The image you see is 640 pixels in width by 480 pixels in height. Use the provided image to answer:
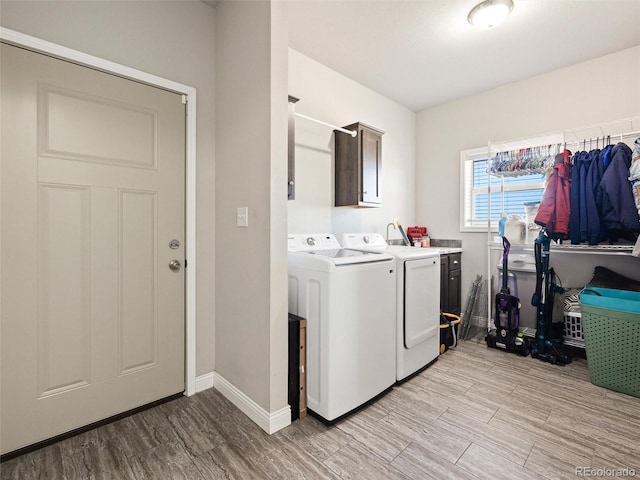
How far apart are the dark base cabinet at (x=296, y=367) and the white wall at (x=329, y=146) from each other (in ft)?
3.64

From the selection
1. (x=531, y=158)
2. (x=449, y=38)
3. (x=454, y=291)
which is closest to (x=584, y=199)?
(x=531, y=158)

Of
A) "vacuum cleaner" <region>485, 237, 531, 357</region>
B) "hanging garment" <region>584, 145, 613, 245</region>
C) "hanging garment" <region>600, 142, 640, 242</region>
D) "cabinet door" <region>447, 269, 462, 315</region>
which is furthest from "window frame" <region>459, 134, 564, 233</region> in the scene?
"hanging garment" <region>600, 142, 640, 242</region>

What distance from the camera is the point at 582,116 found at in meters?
2.93

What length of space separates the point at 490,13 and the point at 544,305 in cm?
236

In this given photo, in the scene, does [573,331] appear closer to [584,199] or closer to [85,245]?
[584,199]

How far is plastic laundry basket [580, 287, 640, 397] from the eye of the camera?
2043 millimetres

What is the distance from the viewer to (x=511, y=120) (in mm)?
3359

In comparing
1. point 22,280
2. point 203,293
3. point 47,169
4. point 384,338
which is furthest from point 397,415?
point 47,169

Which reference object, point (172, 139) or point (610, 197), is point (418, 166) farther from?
point (172, 139)

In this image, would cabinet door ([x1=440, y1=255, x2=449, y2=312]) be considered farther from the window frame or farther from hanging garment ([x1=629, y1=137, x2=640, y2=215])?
hanging garment ([x1=629, y1=137, x2=640, y2=215])

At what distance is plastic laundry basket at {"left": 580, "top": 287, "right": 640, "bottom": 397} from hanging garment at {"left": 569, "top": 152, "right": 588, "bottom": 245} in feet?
1.63

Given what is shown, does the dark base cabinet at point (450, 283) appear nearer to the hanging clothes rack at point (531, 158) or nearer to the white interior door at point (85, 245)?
the hanging clothes rack at point (531, 158)

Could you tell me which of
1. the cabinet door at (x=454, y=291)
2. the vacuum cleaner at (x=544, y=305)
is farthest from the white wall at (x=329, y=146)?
the vacuum cleaner at (x=544, y=305)

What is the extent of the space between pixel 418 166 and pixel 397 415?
125 inches
